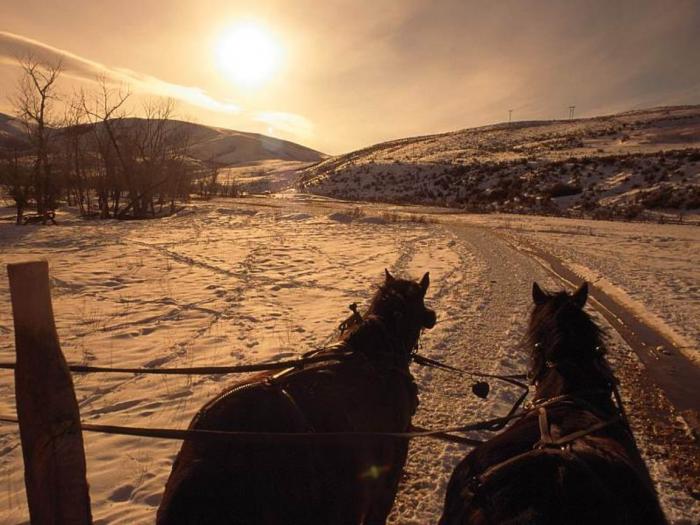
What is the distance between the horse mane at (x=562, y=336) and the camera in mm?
2787

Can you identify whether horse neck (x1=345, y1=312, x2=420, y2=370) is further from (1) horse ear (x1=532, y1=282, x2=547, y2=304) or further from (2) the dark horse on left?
(1) horse ear (x1=532, y1=282, x2=547, y2=304)

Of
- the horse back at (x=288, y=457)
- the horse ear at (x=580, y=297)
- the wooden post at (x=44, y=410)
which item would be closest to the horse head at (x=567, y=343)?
the horse ear at (x=580, y=297)

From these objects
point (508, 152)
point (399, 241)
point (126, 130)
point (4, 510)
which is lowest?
point (4, 510)

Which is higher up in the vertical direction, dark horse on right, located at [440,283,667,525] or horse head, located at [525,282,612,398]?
horse head, located at [525,282,612,398]

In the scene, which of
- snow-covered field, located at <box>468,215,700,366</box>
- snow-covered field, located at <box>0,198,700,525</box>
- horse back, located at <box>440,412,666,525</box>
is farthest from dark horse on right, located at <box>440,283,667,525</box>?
snow-covered field, located at <box>468,215,700,366</box>

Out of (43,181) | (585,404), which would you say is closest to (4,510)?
(585,404)

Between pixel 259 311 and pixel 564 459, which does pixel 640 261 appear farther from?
pixel 564 459

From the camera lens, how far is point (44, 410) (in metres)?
1.64

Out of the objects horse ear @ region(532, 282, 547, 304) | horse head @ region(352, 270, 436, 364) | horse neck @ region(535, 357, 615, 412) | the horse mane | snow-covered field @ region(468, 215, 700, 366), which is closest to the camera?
horse neck @ region(535, 357, 615, 412)

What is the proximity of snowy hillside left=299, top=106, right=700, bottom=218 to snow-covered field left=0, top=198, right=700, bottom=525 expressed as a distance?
14.9 m

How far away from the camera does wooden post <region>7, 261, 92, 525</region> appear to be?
5.31ft

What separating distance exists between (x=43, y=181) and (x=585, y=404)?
2987 cm

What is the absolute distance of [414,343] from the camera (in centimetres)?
328

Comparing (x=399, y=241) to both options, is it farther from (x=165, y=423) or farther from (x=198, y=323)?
(x=165, y=423)
